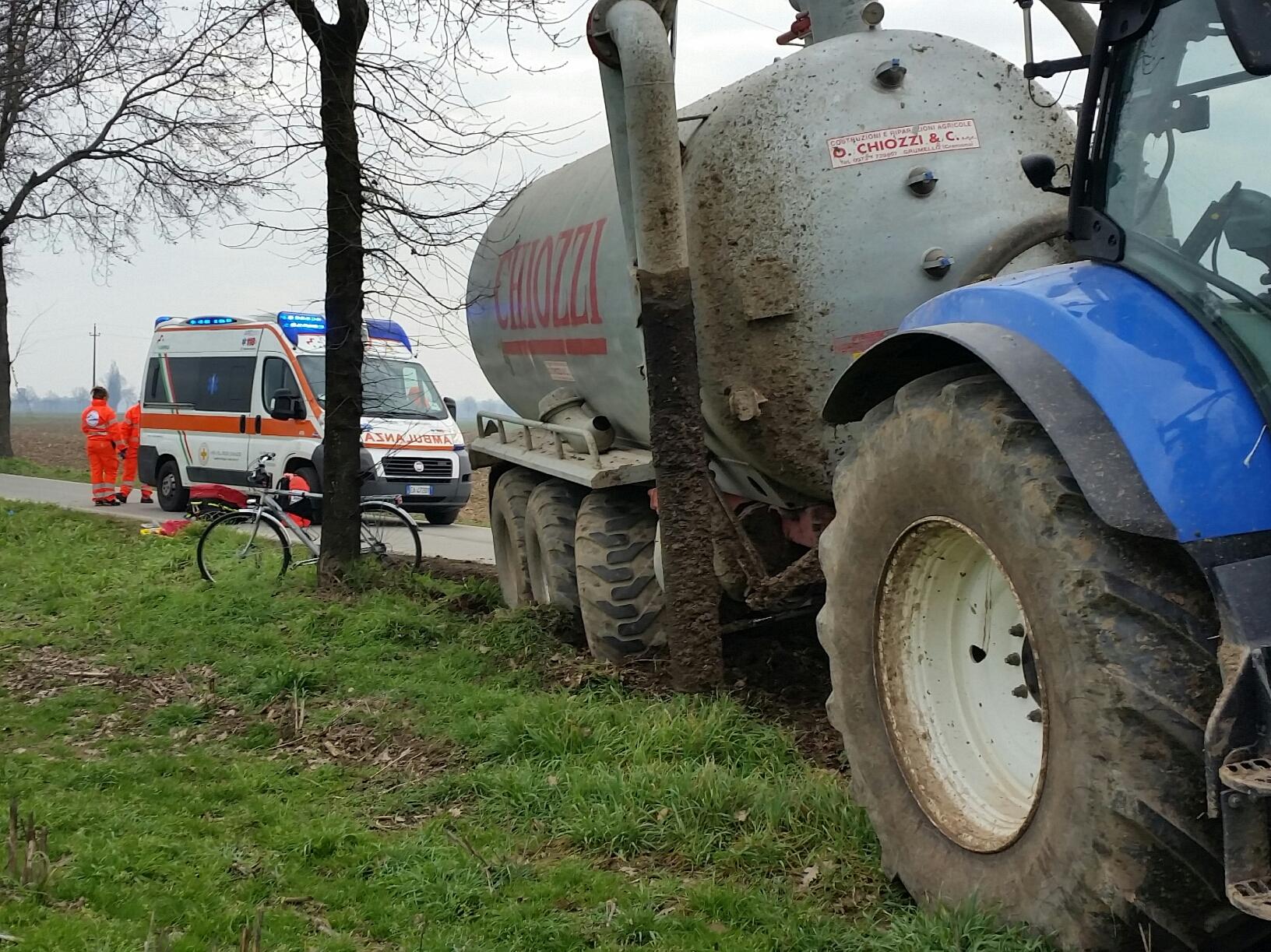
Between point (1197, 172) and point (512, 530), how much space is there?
682cm

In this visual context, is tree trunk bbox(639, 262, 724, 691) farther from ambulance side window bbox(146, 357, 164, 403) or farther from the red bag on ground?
ambulance side window bbox(146, 357, 164, 403)

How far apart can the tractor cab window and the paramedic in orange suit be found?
57.8 ft

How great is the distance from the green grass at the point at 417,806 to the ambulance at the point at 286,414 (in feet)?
27.4

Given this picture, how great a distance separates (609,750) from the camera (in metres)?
5.23

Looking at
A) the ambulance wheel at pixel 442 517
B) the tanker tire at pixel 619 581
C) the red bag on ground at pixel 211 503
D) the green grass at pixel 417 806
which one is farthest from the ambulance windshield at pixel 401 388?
the tanker tire at pixel 619 581

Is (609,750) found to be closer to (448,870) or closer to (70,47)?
(448,870)

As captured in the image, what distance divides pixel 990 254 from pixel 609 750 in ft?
8.67

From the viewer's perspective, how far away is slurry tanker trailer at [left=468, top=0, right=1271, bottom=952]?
2.67 meters

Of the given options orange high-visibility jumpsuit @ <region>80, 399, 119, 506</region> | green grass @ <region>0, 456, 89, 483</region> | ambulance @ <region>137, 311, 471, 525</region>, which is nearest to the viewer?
ambulance @ <region>137, 311, 471, 525</region>

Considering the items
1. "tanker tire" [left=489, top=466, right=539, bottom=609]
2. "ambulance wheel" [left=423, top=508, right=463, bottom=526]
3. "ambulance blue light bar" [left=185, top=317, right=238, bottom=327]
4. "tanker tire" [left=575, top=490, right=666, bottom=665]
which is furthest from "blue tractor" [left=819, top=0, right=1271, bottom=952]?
"ambulance blue light bar" [left=185, top=317, right=238, bottom=327]

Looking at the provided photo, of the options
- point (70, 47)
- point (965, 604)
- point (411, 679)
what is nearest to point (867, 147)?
point (965, 604)

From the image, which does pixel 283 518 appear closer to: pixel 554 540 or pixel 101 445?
pixel 554 540

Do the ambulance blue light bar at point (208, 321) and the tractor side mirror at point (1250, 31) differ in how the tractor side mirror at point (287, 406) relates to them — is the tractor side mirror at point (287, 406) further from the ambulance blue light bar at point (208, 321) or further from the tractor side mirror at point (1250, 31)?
the tractor side mirror at point (1250, 31)

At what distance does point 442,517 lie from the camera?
17594 mm
